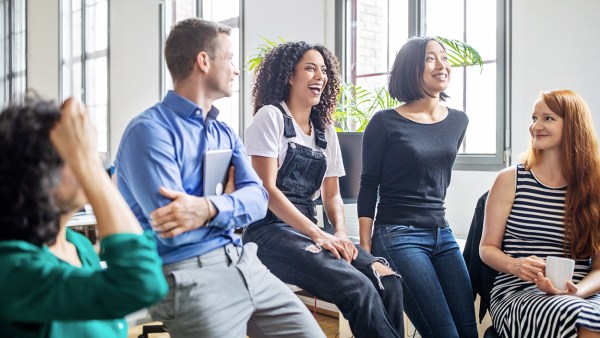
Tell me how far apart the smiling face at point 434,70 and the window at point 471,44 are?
1.24 m

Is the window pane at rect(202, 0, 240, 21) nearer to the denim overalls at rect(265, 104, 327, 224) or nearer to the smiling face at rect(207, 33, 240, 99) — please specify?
the denim overalls at rect(265, 104, 327, 224)

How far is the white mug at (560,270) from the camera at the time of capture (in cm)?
180

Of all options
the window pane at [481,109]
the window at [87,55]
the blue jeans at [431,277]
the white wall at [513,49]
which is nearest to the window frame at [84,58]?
the window at [87,55]

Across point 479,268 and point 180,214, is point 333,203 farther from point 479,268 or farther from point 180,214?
point 180,214

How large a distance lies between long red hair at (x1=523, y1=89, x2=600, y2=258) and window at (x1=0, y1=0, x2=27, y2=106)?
956 cm

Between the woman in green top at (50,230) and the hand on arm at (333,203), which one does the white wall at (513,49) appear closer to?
the woman in green top at (50,230)

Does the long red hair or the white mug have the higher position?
the long red hair

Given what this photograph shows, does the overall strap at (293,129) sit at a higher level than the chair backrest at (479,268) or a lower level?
higher

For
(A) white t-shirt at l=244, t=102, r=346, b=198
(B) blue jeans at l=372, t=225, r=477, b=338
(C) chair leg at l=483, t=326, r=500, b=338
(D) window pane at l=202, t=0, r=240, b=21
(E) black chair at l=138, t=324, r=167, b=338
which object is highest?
(D) window pane at l=202, t=0, r=240, b=21

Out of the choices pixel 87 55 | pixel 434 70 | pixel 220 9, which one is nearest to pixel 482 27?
pixel 434 70

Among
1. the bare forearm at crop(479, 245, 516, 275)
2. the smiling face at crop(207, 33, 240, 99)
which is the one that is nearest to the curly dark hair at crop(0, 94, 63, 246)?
the smiling face at crop(207, 33, 240, 99)

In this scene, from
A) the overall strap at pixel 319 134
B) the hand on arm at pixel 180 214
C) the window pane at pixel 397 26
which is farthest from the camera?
the window pane at pixel 397 26

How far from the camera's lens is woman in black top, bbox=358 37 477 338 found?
200 centimetres

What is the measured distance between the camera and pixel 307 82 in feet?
7.23
